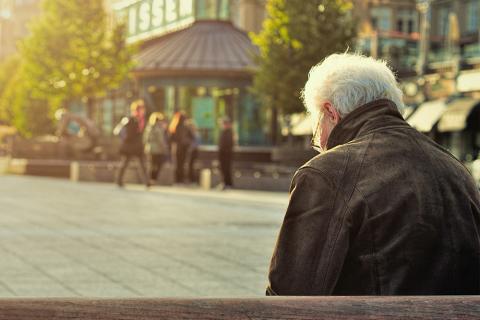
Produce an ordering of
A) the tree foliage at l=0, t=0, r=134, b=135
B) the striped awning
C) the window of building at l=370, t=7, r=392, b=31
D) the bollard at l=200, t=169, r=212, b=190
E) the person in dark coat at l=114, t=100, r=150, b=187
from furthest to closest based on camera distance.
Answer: the window of building at l=370, t=7, r=392, b=31 → the striped awning → the tree foliage at l=0, t=0, r=134, b=135 → the bollard at l=200, t=169, r=212, b=190 → the person in dark coat at l=114, t=100, r=150, b=187

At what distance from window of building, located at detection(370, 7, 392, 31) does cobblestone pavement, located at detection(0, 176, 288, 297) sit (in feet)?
167

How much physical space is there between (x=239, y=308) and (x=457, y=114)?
43038 mm

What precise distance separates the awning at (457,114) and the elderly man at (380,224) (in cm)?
4094

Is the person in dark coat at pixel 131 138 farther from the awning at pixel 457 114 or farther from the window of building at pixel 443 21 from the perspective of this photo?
the window of building at pixel 443 21

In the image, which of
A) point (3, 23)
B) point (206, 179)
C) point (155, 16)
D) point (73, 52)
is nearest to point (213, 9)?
point (155, 16)

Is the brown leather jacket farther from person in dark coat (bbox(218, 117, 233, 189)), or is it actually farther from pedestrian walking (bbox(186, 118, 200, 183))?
pedestrian walking (bbox(186, 118, 200, 183))

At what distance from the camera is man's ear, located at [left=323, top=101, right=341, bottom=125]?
11.0 ft

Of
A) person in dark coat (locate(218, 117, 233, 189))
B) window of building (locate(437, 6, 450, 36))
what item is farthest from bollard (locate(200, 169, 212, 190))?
window of building (locate(437, 6, 450, 36))

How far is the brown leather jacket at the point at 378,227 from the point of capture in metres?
2.96

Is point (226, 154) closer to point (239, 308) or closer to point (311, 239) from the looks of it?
point (311, 239)

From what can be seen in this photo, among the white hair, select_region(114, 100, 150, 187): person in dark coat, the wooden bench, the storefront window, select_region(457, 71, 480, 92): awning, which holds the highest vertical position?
the storefront window

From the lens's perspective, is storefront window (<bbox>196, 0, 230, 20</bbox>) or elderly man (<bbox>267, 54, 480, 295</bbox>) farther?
storefront window (<bbox>196, 0, 230, 20</bbox>)

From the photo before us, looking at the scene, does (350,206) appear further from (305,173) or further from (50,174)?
(50,174)

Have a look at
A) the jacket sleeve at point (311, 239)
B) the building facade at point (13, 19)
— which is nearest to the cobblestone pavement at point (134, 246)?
the jacket sleeve at point (311, 239)
